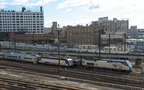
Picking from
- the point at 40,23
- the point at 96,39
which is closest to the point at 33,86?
the point at 96,39

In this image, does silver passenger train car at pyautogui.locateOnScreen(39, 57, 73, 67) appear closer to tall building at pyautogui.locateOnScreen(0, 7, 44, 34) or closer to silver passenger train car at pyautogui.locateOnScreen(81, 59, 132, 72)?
silver passenger train car at pyautogui.locateOnScreen(81, 59, 132, 72)

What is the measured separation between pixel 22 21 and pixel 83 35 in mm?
53866

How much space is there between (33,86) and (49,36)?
7254 cm

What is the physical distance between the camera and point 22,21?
11050 centimetres

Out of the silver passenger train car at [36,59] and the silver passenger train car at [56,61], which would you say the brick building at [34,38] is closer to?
the silver passenger train car at [36,59]

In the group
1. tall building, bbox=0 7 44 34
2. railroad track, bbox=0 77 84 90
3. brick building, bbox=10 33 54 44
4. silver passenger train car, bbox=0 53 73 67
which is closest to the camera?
railroad track, bbox=0 77 84 90

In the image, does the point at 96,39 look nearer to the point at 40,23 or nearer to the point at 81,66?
the point at 81,66

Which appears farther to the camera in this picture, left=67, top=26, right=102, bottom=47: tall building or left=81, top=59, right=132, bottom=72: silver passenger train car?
left=67, top=26, right=102, bottom=47: tall building

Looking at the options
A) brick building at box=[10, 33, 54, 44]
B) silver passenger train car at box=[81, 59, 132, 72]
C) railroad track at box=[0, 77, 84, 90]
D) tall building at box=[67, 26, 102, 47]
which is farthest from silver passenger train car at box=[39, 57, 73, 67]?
brick building at box=[10, 33, 54, 44]

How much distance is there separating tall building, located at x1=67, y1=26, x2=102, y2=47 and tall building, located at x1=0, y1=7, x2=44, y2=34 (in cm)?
4211

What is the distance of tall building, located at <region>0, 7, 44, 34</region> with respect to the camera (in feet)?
356

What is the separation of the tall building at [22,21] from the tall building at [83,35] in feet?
138

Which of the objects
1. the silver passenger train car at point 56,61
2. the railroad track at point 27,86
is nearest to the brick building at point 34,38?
the silver passenger train car at point 56,61

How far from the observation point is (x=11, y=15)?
10906cm
